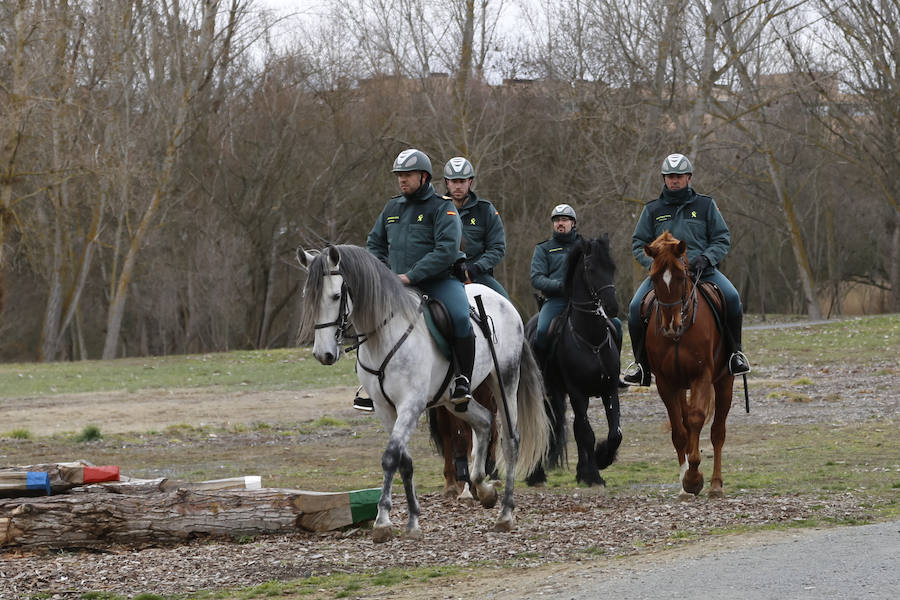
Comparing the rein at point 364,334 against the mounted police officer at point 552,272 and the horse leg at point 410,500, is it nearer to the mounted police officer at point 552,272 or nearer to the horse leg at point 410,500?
the horse leg at point 410,500

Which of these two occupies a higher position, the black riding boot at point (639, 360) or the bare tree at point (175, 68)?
the bare tree at point (175, 68)

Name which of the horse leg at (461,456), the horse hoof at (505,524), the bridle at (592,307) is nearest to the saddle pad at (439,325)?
the horse hoof at (505,524)

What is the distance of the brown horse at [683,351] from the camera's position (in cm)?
1108

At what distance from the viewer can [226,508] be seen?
9352 millimetres

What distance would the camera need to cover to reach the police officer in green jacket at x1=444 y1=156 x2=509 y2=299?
39.8 ft

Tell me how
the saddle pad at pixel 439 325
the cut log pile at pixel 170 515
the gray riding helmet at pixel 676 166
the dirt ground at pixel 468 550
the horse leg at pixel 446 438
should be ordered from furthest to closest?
the gray riding helmet at pixel 676 166 → the horse leg at pixel 446 438 → the saddle pad at pixel 439 325 → the cut log pile at pixel 170 515 → the dirt ground at pixel 468 550

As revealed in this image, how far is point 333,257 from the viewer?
8945mm

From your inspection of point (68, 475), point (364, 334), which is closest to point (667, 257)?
point (364, 334)

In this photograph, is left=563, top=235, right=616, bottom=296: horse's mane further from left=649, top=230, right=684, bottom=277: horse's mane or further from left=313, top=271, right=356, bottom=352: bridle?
left=313, top=271, right=356, bottom=352: bridle

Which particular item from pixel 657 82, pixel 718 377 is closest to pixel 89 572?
pixel 718 377

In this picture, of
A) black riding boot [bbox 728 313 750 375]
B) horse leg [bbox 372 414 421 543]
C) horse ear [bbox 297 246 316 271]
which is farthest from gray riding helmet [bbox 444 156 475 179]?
horse leg [bbox 372 414 421 543]

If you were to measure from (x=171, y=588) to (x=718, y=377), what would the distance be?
6207 mm

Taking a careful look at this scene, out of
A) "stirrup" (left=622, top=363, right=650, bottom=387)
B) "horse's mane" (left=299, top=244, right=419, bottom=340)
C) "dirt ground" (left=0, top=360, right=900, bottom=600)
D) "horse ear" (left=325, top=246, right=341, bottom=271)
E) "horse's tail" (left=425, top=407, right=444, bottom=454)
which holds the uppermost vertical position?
"horse ear" (left=325, top=246, right=341, bottom=271)

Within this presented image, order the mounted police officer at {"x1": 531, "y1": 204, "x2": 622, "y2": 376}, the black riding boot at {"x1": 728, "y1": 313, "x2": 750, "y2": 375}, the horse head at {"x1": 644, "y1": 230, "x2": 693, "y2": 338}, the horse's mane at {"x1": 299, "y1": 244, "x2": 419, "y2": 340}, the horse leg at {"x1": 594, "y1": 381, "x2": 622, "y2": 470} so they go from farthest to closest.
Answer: the mounted police officer at {"x1": 531, "y1": 204, "x2": 622, "y2": 376}, the horse leg at {"x1": 594, "y1": 381, "x2": 622, "y2": 470}, the black riding boot at {"x1": 728, "y1": 313, "x2": 750, "y2": 375}, the horse head at {"x1": 644, "y1": 230, "x2": 693, "y2": 338}, the horse's mane at {"x1": 299, "y1": 244, "x2": 419, "y2": 340}
